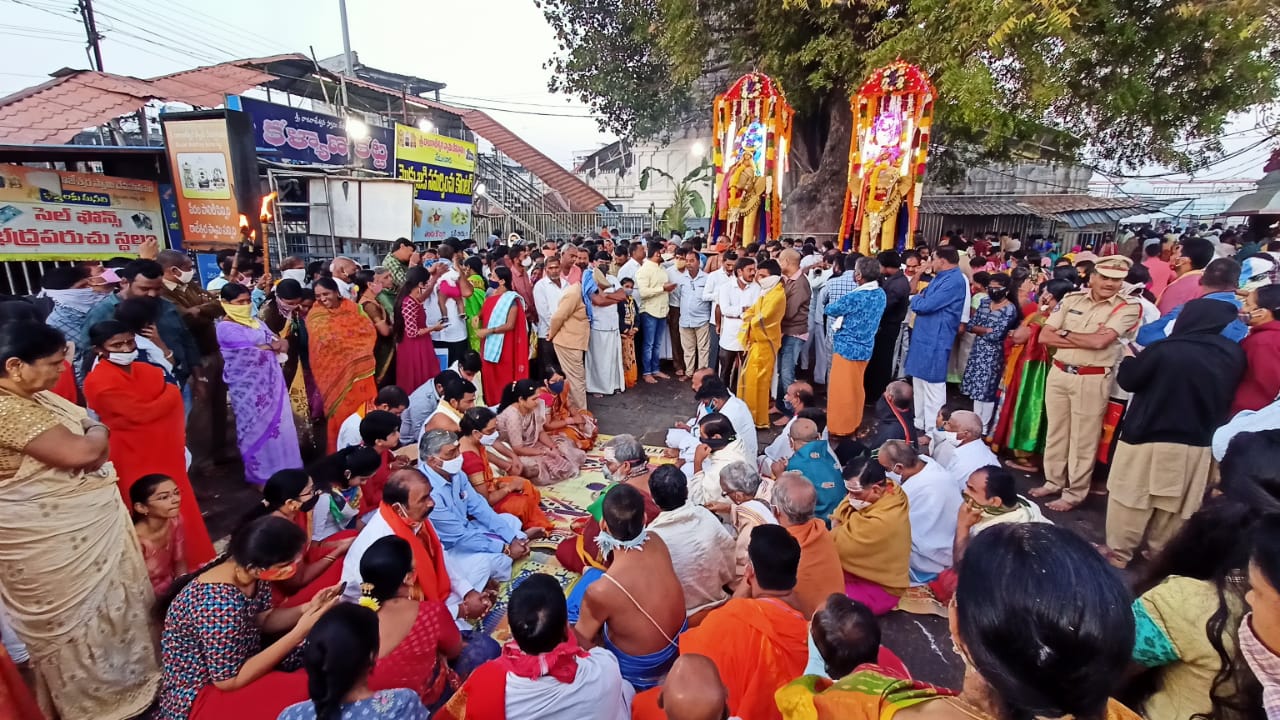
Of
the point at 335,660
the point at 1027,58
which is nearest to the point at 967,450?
the point at 335,660

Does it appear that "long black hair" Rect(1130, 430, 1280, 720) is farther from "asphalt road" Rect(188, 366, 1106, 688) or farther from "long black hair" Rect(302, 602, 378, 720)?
"long black hair" Rect(302, 602, 378, 720)

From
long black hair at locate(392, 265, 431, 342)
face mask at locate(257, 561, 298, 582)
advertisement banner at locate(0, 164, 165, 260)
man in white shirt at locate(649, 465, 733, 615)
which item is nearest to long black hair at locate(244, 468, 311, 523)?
face mask at locate(257, 561, 298, 582)

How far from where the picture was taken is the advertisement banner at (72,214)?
677 cm

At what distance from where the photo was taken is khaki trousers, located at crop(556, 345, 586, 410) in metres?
6.76

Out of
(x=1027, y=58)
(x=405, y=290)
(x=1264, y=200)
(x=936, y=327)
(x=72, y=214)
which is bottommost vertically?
(x=936, y=327)

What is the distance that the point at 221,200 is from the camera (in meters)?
8.46

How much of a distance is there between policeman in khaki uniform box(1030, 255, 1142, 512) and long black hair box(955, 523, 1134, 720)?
3928 mm

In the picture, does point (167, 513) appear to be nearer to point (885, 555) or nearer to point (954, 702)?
point (954, 702)

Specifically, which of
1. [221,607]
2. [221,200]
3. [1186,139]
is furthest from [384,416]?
[1186,139]

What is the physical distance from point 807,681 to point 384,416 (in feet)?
9.44

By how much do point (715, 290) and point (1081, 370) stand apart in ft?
12.1

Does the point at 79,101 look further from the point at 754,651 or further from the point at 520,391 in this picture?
the point at 754,651

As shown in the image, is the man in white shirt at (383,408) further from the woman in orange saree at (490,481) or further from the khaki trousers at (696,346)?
the khaki trousers at (696,346)

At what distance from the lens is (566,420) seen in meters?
5.87
